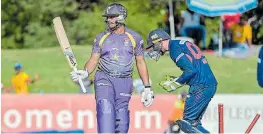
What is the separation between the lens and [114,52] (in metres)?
10.2

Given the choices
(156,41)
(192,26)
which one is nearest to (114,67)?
(156,41)

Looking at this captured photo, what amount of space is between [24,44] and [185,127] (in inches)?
307

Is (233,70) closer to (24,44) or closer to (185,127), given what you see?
(24,44)

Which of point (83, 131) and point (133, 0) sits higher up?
point (133, 0)

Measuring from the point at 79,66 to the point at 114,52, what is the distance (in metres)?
5.96

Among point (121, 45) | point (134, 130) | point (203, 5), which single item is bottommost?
point (134, 130)

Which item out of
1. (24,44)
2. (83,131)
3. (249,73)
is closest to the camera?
(83,131)

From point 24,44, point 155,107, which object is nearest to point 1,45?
point 24,44

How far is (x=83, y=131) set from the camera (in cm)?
1458

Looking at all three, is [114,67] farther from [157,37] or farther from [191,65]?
[191,65]

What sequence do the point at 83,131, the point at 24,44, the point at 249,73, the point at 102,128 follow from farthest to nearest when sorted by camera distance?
the point at 24,44
the point at 249,73
the point at 83,131
the point at 102,128

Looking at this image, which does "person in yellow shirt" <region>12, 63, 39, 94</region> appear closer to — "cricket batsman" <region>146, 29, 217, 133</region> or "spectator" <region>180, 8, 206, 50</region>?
"spectator" <region>180, 8, 206, 50</region>

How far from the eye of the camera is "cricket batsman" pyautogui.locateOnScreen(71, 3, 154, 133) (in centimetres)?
1013

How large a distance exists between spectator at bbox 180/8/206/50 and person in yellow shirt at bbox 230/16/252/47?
55 centimetres
